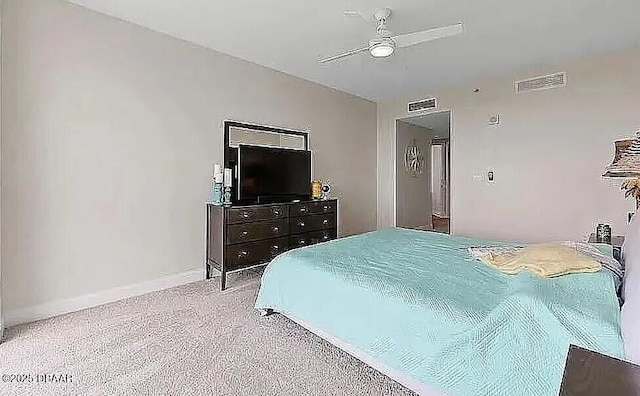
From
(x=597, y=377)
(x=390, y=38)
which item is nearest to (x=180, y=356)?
(x=597, y=377)

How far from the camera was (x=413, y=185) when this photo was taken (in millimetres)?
6926

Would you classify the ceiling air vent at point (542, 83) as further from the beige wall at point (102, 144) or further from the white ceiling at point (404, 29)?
the beige wall at point (102, 144)

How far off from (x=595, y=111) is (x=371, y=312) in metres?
4.17

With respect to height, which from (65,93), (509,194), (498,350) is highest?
(65,93)

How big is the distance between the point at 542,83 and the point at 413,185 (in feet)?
9.39

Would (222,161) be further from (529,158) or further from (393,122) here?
(529,158)

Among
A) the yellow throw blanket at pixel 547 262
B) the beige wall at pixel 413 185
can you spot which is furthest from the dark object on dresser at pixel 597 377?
the beige wall at pixel 413 185

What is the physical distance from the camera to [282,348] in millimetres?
2338

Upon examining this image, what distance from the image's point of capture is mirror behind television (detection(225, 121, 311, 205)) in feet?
13.0

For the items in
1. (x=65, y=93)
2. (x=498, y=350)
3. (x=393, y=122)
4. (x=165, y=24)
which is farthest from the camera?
(x=393, y=122)

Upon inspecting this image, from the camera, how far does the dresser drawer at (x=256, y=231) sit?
3.62 m

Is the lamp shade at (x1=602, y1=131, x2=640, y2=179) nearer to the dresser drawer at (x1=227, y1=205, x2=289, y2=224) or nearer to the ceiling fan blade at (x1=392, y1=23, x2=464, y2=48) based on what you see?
the ceiling fan blade at (x1=392, y1=23, x2=464, y2=48)

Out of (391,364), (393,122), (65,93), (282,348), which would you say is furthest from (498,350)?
(393,122)

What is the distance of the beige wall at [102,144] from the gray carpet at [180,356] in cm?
54
